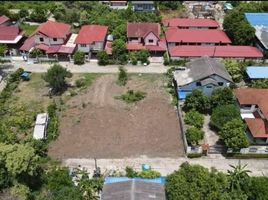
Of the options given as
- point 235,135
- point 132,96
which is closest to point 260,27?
point 132,96

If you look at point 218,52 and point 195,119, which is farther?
point 218,52

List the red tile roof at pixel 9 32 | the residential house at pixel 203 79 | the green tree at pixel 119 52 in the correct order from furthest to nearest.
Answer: the red tile roof at pixel 9 32 → the green tree at pixel 119 52 → the residential house at pixel 203 79

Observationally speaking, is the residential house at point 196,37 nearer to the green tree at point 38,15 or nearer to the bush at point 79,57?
the bush at point 79,57

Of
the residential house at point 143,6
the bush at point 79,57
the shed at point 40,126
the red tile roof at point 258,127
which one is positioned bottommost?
the shed at point 40,126

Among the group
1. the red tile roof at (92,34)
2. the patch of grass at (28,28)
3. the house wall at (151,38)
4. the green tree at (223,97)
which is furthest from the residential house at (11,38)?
the green tree at (223,97)

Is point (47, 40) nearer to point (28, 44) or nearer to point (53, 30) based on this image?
point (53, 30)

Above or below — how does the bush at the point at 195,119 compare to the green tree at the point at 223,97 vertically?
below
